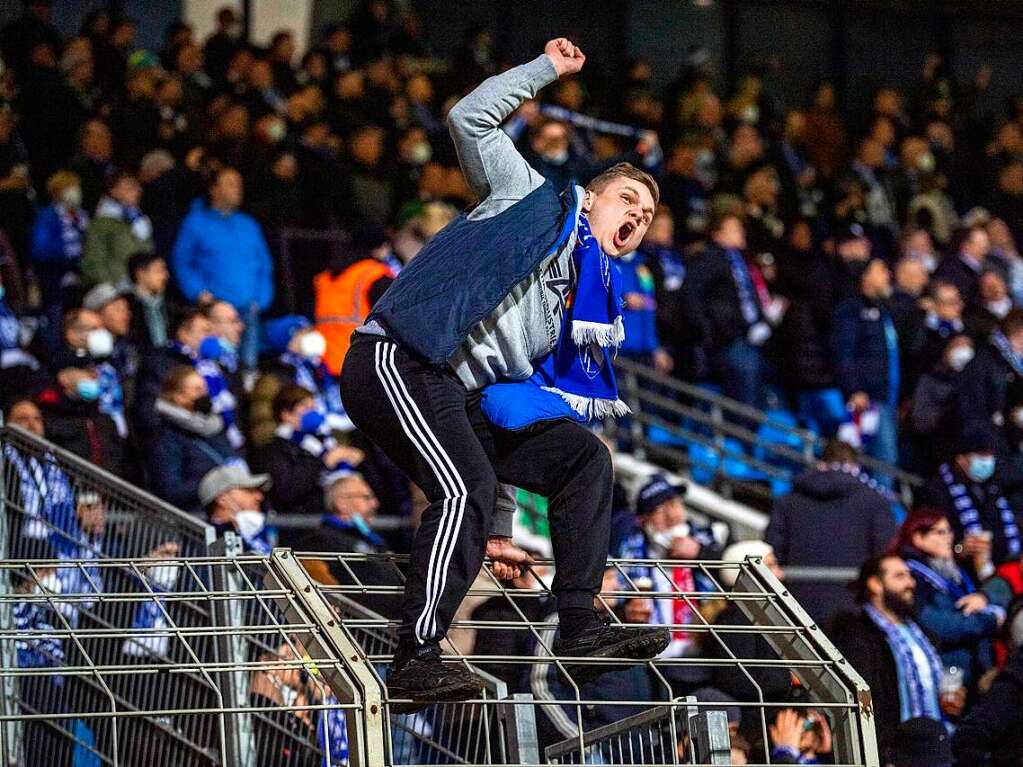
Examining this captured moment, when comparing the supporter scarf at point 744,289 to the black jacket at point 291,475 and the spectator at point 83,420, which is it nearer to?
the black jacket at point 291,475

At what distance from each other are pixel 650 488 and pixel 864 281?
15.1 ft

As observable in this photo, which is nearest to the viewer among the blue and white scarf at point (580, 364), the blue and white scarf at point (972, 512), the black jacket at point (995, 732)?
the blue and white scarf at point (580, 364)

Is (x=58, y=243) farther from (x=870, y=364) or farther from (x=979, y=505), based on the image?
(x=979, y=505)

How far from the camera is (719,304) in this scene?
13633 mm

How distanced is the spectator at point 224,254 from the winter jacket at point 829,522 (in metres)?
3.80

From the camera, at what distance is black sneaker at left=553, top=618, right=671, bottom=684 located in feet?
18.2

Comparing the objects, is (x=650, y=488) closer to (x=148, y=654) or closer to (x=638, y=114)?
(x=148, y=654)

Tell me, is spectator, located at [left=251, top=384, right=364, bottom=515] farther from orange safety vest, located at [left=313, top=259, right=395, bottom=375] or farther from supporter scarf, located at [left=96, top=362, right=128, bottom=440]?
orange safety vest, located at [left=313, top=259, right=395, bottom=375]

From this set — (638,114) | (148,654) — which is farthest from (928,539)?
(638,114)

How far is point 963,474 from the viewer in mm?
11844

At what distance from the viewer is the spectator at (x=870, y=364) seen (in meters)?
13.8

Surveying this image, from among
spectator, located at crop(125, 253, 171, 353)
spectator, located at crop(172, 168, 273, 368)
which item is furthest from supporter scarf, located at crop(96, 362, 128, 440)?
spectator, located at crop(172, 168, 273, 368)

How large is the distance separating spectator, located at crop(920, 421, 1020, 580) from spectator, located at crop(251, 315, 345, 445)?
345 cm

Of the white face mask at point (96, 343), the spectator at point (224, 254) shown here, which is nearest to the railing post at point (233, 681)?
the white face mask at point (96, 343)
